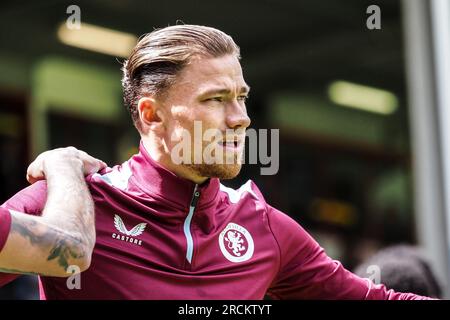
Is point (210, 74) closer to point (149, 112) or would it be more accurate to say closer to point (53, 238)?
point (149, 112)

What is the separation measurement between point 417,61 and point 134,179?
437cm

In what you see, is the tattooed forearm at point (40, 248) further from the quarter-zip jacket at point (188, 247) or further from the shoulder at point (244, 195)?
the shoulder at point (244, 195)

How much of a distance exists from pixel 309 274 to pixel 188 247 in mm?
393

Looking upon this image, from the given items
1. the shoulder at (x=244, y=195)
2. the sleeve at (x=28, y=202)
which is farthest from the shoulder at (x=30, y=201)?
the shoulder at (x=244, y=195)

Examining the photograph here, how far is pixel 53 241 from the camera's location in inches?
84.5

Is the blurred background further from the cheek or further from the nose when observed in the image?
the nose

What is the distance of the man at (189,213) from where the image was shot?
2.50 m

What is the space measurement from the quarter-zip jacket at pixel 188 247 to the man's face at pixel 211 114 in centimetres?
9

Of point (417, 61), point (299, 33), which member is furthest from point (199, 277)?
point (299, 33)

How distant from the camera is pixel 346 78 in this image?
11117 mm

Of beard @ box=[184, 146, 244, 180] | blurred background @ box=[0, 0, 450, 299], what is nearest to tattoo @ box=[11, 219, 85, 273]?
beard @ box=[184, 146, 244, 180]

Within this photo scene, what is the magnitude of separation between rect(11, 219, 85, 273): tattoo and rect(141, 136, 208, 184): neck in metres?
0.57

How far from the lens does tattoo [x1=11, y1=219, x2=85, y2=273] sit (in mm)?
2123

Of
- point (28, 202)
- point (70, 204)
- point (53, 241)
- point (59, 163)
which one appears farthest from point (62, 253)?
point (59, 163)
